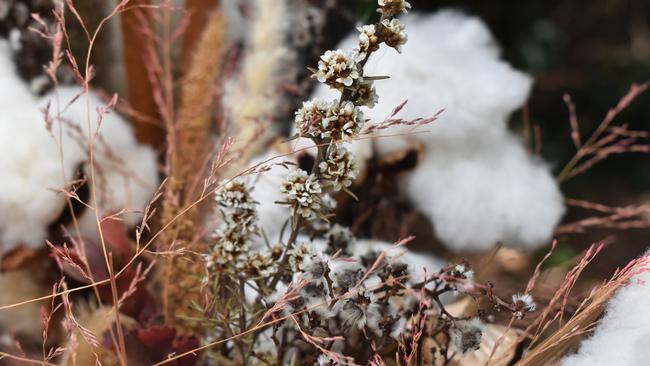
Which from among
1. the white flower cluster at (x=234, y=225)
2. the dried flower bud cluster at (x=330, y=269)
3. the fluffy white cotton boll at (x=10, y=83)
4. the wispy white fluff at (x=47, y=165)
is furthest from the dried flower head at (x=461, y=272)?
the fluffy white cotton boll at (x=10, y=83)

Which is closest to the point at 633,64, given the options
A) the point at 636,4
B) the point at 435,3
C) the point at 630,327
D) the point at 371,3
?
the point at 636,4

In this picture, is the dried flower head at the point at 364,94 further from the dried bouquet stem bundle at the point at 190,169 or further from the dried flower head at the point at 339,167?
the dried bouquet stem bundle at the point at 190,169

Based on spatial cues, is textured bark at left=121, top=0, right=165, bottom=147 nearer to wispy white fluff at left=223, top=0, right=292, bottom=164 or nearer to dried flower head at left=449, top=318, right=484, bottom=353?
wispy white fluff at left=223, top=0, right=292, bottom=164

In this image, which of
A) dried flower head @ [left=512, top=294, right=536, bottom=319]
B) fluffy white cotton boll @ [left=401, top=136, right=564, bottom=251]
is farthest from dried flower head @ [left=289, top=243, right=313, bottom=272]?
fluffy white cotton boll @ [left=401, top=136, right=564, bottom=251]

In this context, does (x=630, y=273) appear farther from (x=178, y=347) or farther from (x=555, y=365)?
(x=178, y=347)

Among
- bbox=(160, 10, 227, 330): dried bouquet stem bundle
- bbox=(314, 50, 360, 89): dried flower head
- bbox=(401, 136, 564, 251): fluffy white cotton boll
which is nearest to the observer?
bbox=(314, 50, 360, 89): dried flower head

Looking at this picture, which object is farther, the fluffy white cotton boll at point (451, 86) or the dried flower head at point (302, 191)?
the fluffy white cotton boll at point (451, 86)
